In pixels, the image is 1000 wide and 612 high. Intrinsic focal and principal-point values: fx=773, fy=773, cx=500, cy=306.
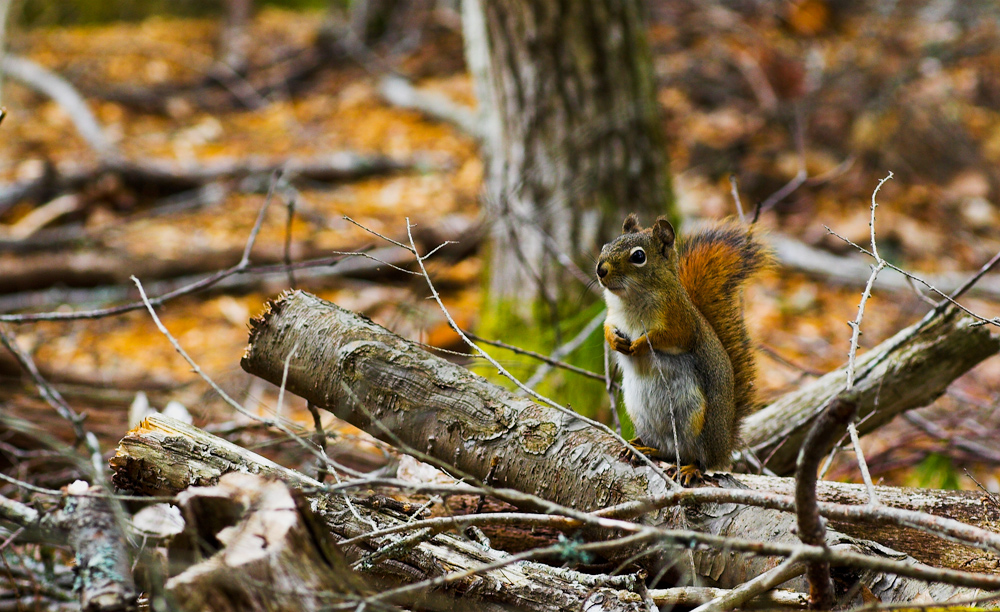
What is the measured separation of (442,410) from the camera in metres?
2.05

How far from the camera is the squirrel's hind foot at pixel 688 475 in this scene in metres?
2.07

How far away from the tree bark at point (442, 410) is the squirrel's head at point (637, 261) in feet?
1.46

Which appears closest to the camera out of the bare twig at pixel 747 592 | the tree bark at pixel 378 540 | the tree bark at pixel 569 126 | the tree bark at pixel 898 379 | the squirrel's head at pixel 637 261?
the bare twig at pixel 747 592

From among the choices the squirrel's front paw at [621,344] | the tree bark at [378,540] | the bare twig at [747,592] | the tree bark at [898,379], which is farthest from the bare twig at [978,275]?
the tree bark at [378,540]

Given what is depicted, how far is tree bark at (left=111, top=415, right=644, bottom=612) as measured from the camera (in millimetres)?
1657

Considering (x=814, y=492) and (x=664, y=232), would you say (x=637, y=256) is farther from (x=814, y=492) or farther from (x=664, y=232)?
(x=814, y=492)

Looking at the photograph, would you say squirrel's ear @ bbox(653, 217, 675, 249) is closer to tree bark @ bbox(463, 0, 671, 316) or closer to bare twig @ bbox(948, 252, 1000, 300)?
bare twig @ bbox(948, 252, 1000, 300)

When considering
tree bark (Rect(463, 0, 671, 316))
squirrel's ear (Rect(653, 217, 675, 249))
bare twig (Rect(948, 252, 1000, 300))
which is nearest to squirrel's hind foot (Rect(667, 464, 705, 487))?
squirrel's ear (Rect(653, 217, 675, 249))

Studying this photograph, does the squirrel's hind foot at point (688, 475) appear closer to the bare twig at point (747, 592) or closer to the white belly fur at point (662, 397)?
the white belly fur at point (662, 397)

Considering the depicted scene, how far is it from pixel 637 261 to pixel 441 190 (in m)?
4.38

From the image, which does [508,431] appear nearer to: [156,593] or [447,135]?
[156,593]

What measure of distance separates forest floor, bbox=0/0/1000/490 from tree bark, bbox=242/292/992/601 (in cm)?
99

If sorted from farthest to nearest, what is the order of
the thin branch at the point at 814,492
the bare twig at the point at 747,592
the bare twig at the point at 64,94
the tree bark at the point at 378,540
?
the bare twig at the point at 64,94, the tree bark at the point at 378,540, the bare twig at the point at 747,592, the thin branch at the point at 814,492

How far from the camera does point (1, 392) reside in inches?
142
